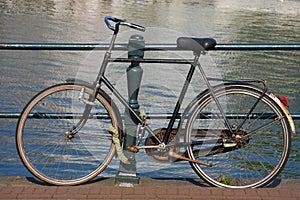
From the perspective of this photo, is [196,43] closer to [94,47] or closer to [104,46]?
[104,46]

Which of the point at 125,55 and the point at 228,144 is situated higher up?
the point at 125,55

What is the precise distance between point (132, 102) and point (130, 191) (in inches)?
26.2

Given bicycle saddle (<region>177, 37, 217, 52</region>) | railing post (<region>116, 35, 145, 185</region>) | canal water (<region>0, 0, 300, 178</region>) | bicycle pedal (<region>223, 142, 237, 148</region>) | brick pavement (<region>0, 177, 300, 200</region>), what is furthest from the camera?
canal water (<region>0, 0, 300, 178</region>)

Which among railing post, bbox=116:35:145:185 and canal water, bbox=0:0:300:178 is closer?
railing post, bbox=116:35:145:185

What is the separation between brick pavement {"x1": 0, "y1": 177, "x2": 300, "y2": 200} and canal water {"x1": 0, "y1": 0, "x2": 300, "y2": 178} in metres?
0.83

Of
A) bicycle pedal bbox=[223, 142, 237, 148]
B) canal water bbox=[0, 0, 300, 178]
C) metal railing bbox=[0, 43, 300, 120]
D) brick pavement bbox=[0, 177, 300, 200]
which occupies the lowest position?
canal water bbox=[0, 0, 300, 178]

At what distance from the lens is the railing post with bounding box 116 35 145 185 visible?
4648 mm

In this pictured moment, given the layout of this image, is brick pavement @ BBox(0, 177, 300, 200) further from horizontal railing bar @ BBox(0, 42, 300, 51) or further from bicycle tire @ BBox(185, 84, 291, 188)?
horizontal railing bar @ BBox(0, 42, 300, 51)

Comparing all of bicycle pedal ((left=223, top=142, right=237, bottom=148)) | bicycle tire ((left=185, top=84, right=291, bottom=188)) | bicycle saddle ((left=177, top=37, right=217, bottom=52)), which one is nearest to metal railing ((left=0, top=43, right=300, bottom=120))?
bicycle saddle ((left=177, top=37, right=217, bottom=52))

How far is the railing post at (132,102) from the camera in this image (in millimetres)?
4648

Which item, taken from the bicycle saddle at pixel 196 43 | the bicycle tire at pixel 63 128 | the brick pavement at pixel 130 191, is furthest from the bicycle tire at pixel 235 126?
the bicycle tire at pixel 63 128

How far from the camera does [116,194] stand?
176 inches

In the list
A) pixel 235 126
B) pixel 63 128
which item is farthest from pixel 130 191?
pixel 235 126

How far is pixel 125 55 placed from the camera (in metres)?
4.97
